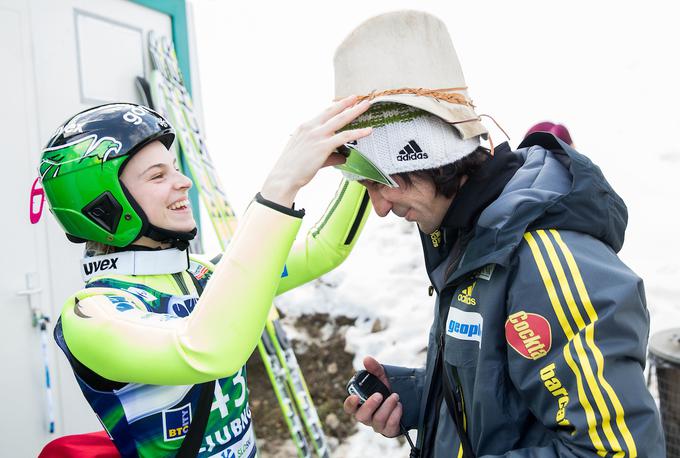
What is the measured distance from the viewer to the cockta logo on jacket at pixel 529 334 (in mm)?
1098

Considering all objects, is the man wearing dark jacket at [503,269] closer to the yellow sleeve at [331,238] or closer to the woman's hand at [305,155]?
the woman's hand at [305,155]

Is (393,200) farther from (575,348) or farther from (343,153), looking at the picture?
(575,348)

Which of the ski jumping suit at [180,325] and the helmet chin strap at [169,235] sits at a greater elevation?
the helmet chin strap at [169,235]

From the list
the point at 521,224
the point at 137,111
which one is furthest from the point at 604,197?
the point at 137,111

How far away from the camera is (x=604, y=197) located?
Answer: 1194 mm

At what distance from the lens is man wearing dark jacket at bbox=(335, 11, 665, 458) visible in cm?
104

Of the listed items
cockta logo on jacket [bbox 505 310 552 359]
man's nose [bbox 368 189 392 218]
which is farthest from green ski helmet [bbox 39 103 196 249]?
cockta logo on jacket [bbox 505 310 552 359]

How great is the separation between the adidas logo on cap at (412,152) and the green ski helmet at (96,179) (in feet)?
2.76

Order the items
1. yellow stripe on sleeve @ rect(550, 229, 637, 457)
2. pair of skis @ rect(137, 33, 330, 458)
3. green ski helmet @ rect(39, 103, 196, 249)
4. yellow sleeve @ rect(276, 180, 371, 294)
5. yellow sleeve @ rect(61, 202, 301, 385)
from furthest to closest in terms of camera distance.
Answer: pair of skis @ rect(137, 33, 330, 458)
yellow sleeve @ rect(276, 180, 371, 294)
green ski helmet @ rect(39, 103, 196, 249)
yellow sleeve @ rect(61, 202, 301, 385)
yellow stripe on sleeve @ rect(550, 229, 637, 457)

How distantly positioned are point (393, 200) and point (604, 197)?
526mm

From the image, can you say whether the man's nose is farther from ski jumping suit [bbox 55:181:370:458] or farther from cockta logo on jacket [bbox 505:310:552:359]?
cockta logo on jacket [bbox 505:310:552:359]

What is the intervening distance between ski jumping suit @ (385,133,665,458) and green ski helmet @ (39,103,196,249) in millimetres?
1011

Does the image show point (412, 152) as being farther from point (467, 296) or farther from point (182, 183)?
point (182, 183)

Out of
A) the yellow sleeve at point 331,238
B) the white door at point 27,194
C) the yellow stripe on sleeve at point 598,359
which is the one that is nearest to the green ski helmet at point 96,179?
the yellow sleeve at point 331,238
